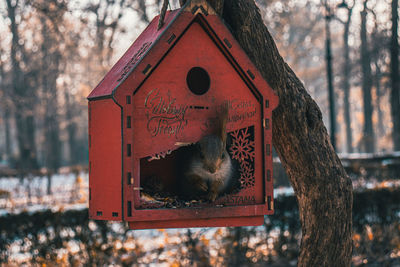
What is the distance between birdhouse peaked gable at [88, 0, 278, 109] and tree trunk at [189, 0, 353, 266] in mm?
208

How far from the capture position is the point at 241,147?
261 cm

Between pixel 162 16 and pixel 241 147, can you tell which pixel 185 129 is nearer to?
pixel 241 147

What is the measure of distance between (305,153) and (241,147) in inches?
18.7

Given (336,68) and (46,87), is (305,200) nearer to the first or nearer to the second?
(46,87)

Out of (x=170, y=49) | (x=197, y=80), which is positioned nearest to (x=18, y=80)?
(x=197, y=80)

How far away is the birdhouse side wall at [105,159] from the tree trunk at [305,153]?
792mm

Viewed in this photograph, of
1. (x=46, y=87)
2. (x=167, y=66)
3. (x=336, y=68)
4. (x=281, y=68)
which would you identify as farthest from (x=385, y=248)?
(x=336, y=68)

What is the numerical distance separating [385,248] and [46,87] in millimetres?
13575

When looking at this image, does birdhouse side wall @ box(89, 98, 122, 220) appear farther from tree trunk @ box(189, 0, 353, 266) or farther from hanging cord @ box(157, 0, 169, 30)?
tree trunk @ box(189, 0, 353, 266)

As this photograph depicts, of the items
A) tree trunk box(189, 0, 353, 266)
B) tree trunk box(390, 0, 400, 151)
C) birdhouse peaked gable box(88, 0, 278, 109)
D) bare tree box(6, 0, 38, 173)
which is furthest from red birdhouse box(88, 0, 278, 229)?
bare tree box(6, 0, 38, 173)

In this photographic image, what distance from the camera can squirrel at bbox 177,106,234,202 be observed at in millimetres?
2316

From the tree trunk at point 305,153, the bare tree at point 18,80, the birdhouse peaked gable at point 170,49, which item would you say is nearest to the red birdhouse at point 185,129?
the birdhouse peaked gable at point 170,49

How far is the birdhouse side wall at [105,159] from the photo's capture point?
2334 millimetres

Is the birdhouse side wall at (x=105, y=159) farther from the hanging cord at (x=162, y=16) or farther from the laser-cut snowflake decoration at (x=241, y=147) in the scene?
the laser-cut snowflake decoration at (x=241, y=147)
